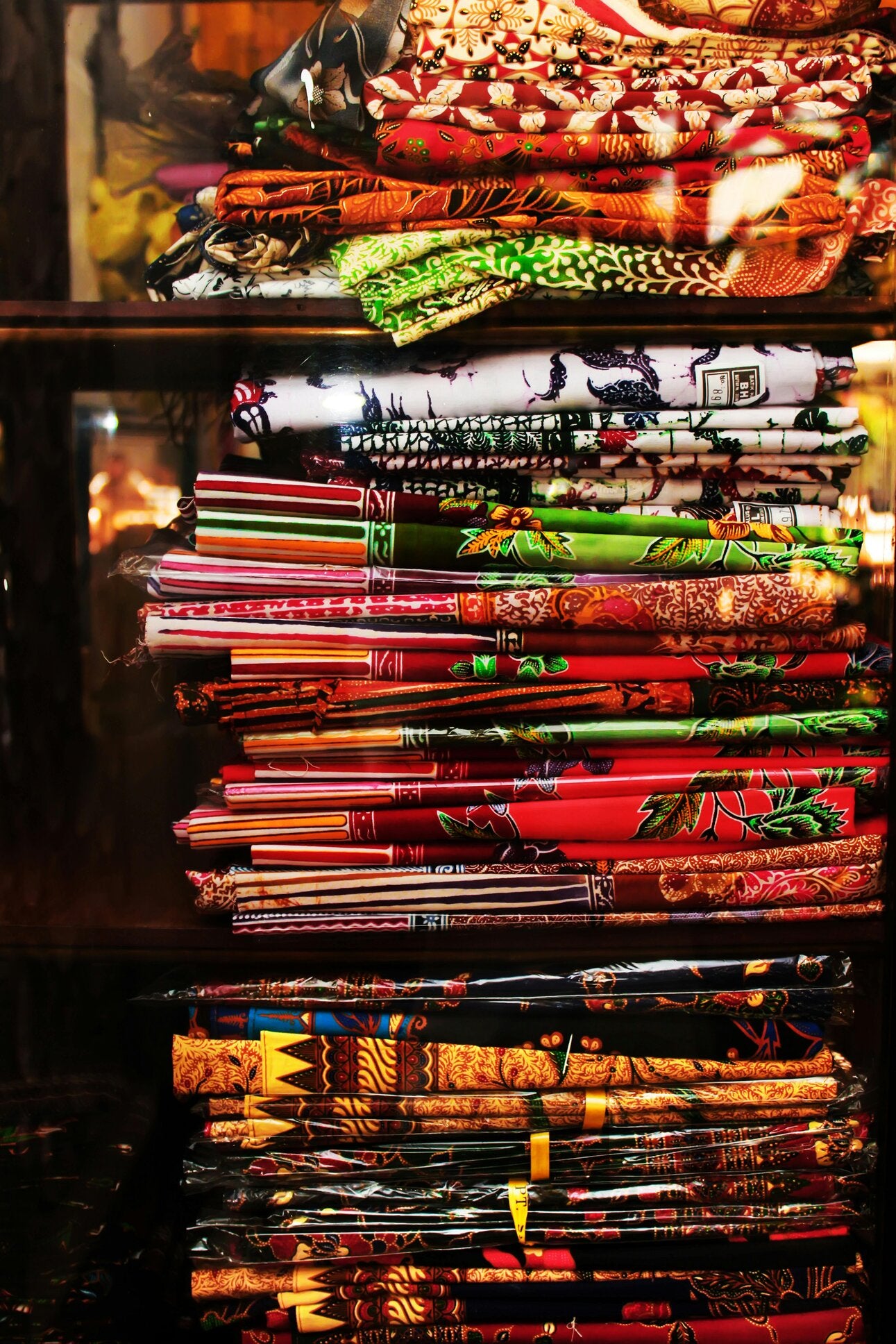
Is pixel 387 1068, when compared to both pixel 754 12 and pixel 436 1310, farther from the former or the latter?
pixel 754 12

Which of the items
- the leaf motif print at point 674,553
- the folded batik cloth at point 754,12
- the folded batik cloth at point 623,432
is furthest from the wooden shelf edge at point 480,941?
the folded batik cloth at point 754,12

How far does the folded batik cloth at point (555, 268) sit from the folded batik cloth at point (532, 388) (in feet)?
0.16

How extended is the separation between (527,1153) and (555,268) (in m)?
0.78

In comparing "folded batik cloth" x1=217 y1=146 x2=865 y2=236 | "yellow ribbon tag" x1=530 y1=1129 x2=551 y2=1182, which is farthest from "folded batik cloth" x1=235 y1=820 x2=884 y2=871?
"folded batik cloth" x1=217 y1=146 x2=865 y2=236

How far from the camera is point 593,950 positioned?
775 mm

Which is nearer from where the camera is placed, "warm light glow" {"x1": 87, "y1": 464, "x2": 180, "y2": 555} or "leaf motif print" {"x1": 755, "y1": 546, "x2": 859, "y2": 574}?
"leaf motif print" {"x1": 755, "y1": 546, "x2": 859, "y2": 574}

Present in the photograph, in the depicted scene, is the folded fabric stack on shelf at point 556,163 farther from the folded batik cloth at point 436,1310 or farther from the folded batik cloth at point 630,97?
the folded batik cloth at point 436,1310

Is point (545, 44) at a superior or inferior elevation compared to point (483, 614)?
superior

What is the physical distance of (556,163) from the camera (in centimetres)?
73

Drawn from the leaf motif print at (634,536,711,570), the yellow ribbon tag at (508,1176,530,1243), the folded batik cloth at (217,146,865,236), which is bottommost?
the yellow ribbon tag at (508,1176,530,1243)

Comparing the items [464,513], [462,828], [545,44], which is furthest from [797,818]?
[545,44]

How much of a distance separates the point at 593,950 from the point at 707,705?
24 cm

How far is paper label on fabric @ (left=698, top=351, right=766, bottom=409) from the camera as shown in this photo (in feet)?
2.50

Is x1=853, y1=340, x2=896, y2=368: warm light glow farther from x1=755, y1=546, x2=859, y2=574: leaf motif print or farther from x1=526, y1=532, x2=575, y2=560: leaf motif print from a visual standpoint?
x1=526, y1=532, x2=575, y2=560: leaf motif print
